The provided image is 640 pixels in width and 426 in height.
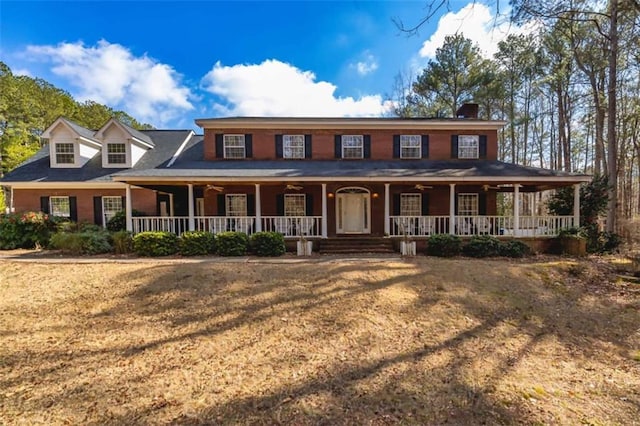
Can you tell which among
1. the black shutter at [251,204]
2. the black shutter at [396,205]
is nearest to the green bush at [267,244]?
the black shutter at [251,204]

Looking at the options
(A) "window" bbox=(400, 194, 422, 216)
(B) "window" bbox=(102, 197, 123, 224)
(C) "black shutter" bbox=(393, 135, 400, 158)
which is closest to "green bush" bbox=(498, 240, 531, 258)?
(A) "window" bbox=(400, 194, 422, 216)

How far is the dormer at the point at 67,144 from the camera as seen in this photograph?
1503 centimetres

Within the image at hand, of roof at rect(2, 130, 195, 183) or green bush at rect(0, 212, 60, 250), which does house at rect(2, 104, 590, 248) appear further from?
green bush at rect(0, 212, 60, 250)

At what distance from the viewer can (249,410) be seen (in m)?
3.26

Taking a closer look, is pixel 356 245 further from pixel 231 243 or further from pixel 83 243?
pixel 83 243

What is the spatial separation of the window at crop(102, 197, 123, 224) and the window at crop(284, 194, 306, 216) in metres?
8.82

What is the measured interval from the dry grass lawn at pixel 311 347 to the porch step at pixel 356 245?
312 cm

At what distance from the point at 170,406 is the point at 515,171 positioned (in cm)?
1449

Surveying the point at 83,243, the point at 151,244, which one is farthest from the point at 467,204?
the point at 83,243

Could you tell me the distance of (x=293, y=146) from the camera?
15.0 meters

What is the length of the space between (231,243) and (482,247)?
9.42m

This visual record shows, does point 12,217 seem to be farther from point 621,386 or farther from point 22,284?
point 621,386

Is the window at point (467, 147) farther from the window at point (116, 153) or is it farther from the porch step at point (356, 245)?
the window at point (116, 153)

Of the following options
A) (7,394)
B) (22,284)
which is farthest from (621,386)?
(22,284)
